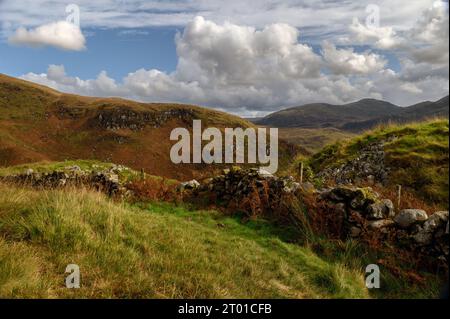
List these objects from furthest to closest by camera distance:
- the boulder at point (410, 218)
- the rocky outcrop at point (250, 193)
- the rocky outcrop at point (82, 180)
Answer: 1. the rocky outcrop at point (82, 180)
2. the rocky outcrop at point (250, 193)
3. the boulder at point (410, 218)

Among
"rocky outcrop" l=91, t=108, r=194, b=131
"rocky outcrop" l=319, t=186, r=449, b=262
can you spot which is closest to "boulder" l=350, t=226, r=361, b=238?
"rocky outcrop" l=319, t=186, r=449, b=262

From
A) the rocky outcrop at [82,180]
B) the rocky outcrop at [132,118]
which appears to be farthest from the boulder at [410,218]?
the rocky outcrop at [132,118]

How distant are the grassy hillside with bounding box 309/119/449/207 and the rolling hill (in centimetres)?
2381

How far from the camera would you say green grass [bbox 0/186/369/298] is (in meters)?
5.95

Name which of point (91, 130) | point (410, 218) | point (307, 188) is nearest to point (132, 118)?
point (91, 130)

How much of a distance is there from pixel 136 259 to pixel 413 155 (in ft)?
42.2

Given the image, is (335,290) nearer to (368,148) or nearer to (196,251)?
(196,251)

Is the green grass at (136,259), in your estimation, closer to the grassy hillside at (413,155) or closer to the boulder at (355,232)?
the boulder at (355,232)

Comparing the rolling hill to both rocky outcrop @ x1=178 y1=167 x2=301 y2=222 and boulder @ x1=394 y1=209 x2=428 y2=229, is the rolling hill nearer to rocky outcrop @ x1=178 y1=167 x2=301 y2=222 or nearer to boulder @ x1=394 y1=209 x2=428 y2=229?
rocky outcrop @ x1=178 y1=167 x2=301 y2=222

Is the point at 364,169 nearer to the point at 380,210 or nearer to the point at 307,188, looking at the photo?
the point at 307,188

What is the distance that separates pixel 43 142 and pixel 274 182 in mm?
50439

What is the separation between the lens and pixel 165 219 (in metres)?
11.0

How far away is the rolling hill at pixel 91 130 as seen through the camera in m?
48.8

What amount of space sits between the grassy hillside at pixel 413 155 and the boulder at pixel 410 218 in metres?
4.29
